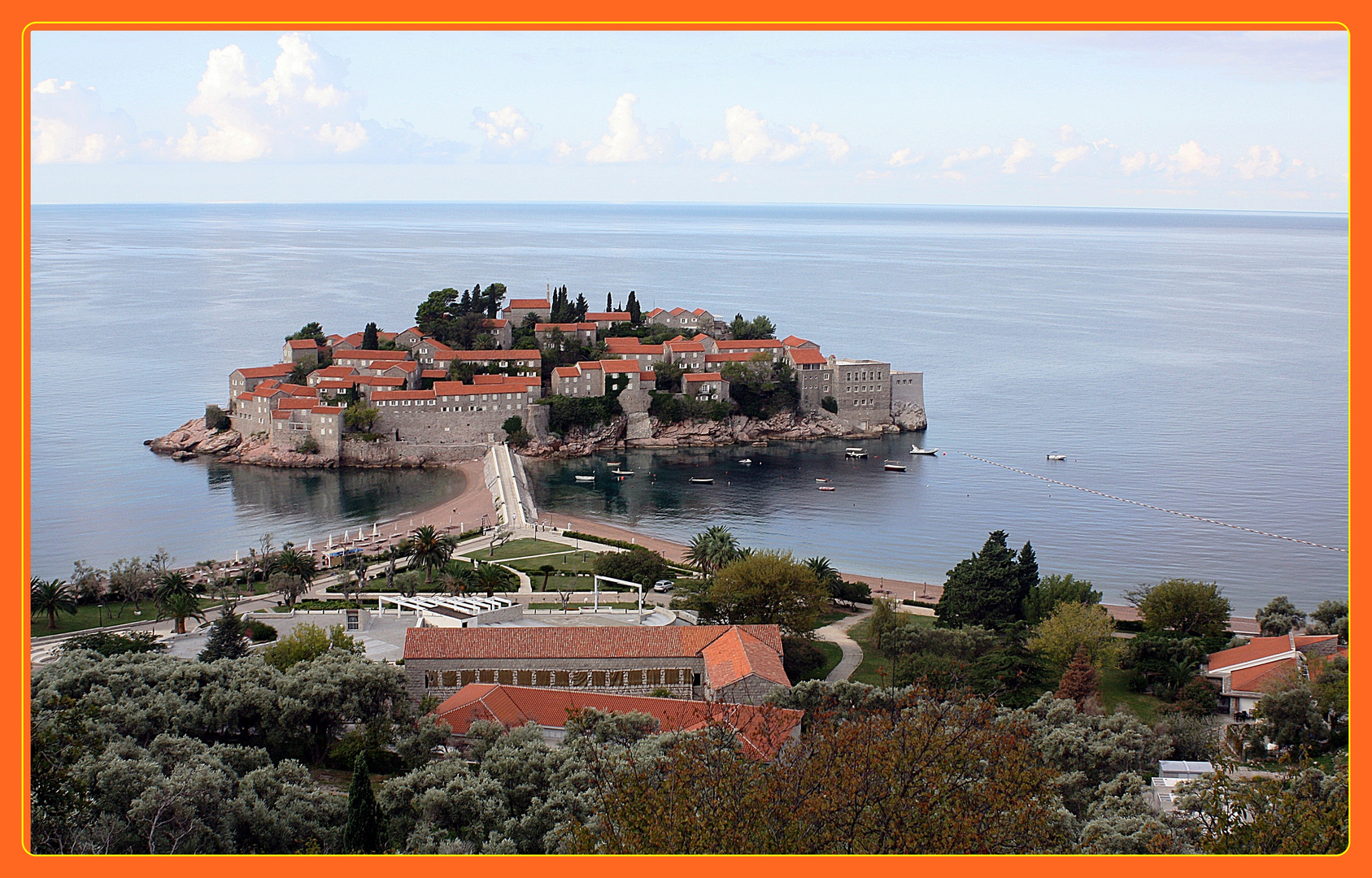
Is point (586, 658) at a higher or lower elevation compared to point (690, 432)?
lower

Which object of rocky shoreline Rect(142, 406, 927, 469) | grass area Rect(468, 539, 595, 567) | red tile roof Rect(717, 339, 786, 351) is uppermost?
red tile roof Rect(717, 339, 786, 351)

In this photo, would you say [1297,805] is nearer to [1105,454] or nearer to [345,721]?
[345,721]

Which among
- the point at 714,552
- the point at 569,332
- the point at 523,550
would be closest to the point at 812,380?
the point at 569,332

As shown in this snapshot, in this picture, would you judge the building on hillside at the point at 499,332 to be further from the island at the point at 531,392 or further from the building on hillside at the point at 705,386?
the building on hillside at the point at 705,386

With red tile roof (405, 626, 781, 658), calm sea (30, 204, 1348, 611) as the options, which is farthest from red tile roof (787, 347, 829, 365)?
red tile roof (405, 626, 781, 658)

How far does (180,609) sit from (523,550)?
1023 centimetres

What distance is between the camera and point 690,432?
5231cm

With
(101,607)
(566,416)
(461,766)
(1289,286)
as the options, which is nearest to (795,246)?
(1289,286)

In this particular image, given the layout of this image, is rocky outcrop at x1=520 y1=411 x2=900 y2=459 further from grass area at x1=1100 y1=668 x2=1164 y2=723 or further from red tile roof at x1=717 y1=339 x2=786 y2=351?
grass area at x1=1100 y1=668 x2=1164 y2=723

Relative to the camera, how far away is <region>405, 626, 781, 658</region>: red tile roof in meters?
19.2

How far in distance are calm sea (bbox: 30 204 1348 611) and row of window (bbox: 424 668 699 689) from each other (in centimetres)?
1134

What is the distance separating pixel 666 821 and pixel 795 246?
170 m

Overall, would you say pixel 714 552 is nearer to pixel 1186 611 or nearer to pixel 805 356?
pixel 1186 611

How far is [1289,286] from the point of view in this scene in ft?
300
